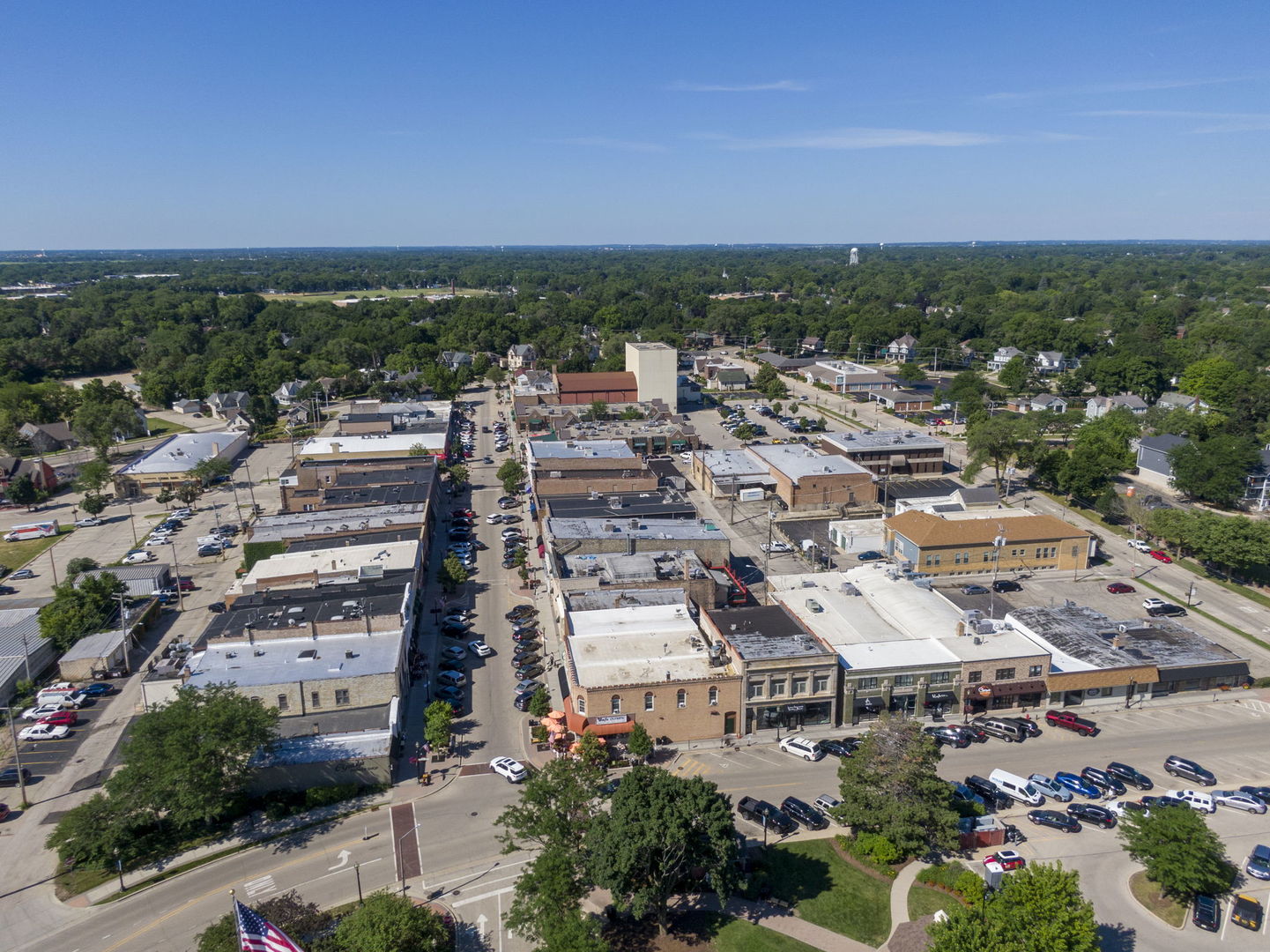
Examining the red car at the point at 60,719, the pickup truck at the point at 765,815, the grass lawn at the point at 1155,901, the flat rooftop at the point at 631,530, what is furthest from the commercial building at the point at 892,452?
the red car at the point at 60,719

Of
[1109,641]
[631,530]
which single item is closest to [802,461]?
[631,530]

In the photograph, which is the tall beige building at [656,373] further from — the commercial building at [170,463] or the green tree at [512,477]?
the commercial building at [170,463]

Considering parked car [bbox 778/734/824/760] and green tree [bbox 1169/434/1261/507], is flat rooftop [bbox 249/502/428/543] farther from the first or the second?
green tree [bbox 1169/434/1261/507]

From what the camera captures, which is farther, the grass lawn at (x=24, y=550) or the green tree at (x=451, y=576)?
the grass lawn at (x=24, y=550)

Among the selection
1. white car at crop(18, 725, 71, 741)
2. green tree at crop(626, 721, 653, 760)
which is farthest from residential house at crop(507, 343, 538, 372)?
green tree at crop(626, 721, 653, 760)

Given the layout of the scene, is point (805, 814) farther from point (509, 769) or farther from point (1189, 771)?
point (1189, 771)

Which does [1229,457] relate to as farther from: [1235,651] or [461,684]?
[461,684]
